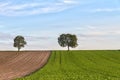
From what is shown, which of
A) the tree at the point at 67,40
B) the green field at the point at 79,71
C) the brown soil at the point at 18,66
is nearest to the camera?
the green field at the point at 79,71

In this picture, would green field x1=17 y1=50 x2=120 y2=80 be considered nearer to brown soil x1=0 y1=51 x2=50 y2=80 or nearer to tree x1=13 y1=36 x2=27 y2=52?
brown soil x1=0 y1=51 x2=50 y2=80

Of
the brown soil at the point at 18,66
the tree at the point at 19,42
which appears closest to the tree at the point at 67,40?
the tree at the point at 19,42

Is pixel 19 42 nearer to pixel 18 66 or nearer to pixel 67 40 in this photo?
pixel 67 40

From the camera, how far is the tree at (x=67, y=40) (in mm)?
155500

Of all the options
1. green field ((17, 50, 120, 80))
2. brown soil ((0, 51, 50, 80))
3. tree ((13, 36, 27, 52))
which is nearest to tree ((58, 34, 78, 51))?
tree ((13, 36, 27, 52))

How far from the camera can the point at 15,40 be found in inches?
6186

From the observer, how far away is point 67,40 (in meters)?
157

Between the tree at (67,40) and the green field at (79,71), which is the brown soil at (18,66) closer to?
the green field at (79,71)

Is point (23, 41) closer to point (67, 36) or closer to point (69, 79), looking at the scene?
point (67, 36)

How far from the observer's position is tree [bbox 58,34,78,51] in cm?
15550

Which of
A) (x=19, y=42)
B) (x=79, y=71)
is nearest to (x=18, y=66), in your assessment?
(x=79, y=71)

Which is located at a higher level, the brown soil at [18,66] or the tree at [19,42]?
the tree at [19,42]

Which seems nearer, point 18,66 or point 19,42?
point 18,66

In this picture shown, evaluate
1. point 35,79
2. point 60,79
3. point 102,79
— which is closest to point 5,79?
point 35,79
